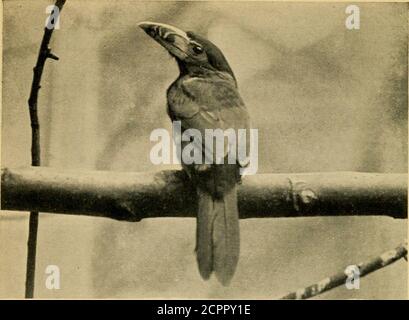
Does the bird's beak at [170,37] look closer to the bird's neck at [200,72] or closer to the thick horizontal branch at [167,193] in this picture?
the bird's neck at [200,72]

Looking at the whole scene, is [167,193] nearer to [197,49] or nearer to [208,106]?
[208,106]

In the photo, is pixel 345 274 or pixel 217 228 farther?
pixel 345 274

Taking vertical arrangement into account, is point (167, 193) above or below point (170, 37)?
below

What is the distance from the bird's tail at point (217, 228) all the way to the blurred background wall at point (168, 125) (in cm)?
6

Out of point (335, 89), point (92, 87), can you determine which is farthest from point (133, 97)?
point (335, 89)

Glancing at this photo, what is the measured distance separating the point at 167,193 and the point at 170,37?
0.31 metres

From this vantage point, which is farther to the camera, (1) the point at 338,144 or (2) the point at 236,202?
(1) the point at 338,144

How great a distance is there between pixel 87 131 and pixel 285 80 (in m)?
0.40

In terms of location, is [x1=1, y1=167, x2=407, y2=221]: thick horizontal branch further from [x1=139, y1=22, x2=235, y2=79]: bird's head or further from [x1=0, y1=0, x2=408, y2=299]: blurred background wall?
[x1=139, y1=22, x2=235, y2=79]: bird's head

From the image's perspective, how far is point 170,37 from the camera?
48.6 inches

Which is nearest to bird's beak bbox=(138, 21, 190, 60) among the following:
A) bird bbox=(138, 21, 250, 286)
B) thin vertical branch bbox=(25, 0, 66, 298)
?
bird bbox=(138, 21, 250, 286)

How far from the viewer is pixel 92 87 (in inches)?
49.0

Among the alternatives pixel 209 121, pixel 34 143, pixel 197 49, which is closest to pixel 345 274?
pixel 209 121
